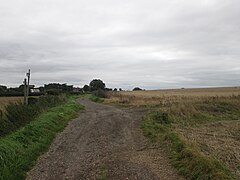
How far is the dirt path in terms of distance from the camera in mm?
9172

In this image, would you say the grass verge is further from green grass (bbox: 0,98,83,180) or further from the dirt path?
green grass (bbox: 0,98,83,180)

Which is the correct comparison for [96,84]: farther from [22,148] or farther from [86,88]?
[22,148]

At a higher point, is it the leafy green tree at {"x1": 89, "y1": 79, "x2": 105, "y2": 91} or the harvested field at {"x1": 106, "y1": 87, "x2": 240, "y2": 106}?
the leafy green tree at {"x1": 89, "y1": 79, "x2": 105, "y2": 91}

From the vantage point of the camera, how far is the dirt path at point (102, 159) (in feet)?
30.1

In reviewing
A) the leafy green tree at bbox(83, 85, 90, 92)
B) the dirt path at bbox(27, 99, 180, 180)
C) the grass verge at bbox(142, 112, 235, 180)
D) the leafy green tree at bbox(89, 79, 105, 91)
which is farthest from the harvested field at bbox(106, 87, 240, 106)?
the leafy green tree at bbox(83, 85, 90, 92)

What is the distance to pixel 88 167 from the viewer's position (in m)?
9.99

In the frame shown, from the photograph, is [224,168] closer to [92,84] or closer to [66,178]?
[66,178]

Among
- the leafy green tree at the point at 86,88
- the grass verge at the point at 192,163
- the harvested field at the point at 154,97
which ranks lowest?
the grass verge at the point at 192,163

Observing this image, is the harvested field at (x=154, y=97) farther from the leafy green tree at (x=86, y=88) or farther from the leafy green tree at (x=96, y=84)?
the leafy green tree at (x=86, y=88)

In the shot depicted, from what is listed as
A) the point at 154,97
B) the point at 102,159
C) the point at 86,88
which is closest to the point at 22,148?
the point at 102,159

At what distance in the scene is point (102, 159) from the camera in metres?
11.0

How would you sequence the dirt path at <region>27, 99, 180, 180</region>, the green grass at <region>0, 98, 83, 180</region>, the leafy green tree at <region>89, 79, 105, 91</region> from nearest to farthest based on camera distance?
the dirt path at <region>27, 99, 180, 180</region> → the green grass at <region>0, 98, 83, 180</region> → the leafy green tree at <region>89, 79, 105, 91</region>

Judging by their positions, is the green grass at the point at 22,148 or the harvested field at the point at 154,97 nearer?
the green grass at the point at 22,148

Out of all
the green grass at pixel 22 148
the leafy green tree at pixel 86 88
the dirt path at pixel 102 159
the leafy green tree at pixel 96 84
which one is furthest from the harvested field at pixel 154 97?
the leafy green tree at pixel 86 88
